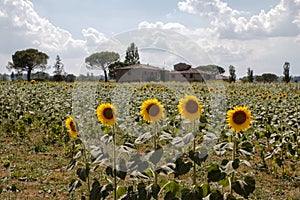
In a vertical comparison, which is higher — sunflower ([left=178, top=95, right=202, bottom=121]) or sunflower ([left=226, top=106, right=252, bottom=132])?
sunflower ([left=178, top=95, right=202, bottom=121])

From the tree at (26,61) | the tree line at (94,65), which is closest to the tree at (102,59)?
the tree line at (94,65)

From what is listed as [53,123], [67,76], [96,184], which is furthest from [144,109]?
[67,76]

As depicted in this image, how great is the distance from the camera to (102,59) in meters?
3.84

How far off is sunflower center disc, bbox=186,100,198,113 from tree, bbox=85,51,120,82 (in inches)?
41.8

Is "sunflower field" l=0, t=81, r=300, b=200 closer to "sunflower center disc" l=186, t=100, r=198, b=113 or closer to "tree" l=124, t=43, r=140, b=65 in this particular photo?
"sunflower center disc" l=186, t=100, r=198, b=113

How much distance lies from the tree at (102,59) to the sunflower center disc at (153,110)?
959 mm

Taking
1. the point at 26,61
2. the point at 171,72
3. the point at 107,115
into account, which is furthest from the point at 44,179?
the point at 26,61

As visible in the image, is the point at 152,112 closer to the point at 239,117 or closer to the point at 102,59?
the point at 239,117

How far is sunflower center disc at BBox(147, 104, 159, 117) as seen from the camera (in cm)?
245

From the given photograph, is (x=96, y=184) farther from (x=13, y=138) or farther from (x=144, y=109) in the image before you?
(x=13, y=138)

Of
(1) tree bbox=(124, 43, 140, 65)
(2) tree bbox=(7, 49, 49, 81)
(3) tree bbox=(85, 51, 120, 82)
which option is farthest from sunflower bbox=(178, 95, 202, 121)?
(2) tree bbox=(7, 49, 49, 81)

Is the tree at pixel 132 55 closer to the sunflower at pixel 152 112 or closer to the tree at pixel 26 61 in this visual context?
the sunflower at pixel 152 112

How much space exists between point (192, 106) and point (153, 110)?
10.7 inches

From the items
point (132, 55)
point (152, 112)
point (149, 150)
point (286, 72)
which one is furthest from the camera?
point (286, 72)
